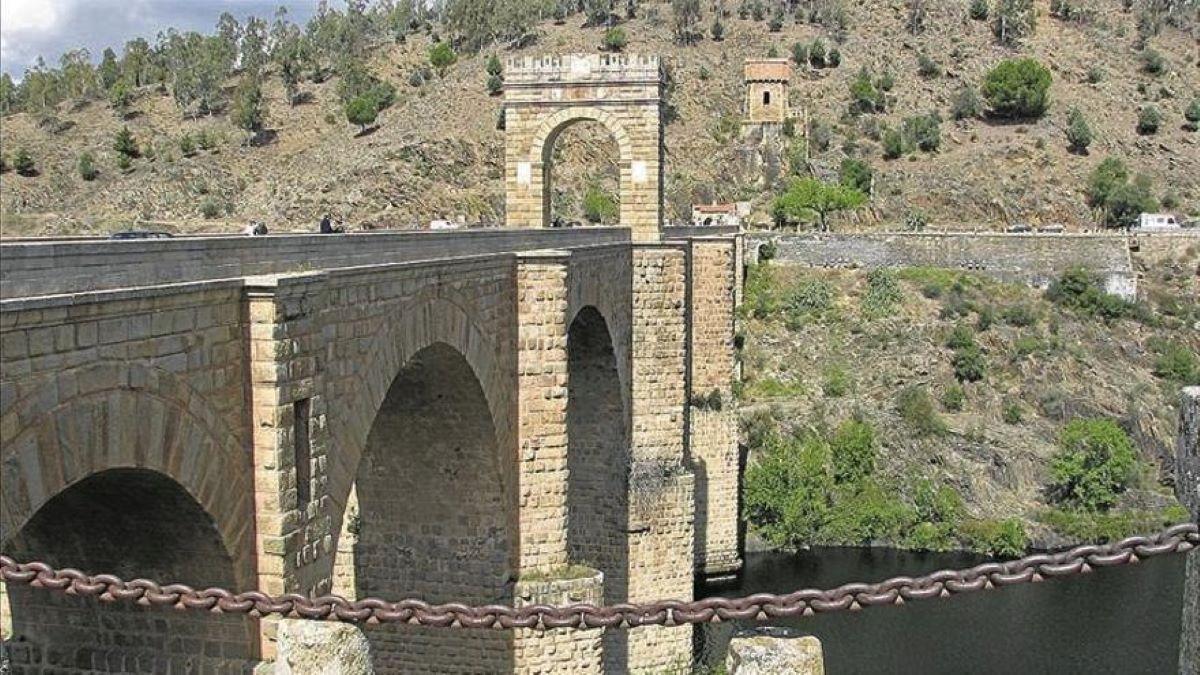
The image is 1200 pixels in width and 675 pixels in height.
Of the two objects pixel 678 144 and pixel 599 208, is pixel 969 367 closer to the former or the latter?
pixel 599 208

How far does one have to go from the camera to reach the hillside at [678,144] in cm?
4800

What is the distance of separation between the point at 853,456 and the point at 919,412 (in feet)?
9.49

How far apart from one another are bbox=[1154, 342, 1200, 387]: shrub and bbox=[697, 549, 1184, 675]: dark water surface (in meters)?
9.22

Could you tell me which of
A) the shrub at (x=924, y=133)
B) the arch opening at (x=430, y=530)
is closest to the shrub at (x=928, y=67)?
the shrub at (x=924, y=133)

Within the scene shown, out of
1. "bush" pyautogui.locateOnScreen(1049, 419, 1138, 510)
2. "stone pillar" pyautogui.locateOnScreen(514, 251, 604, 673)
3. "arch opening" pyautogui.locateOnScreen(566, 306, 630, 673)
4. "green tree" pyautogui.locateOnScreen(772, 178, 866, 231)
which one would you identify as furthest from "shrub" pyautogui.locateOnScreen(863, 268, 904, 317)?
"stone pillar" pyautogui.locateOnScreen(514, 251, 604, 673)

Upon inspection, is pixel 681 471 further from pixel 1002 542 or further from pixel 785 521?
pixel 1002 542

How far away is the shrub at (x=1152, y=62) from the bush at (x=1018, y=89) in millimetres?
8403

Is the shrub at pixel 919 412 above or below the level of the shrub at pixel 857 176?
below

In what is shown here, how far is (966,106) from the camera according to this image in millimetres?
58375

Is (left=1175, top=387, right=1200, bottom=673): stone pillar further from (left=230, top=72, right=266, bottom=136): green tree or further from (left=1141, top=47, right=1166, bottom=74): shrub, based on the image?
(left=1141, top=47, right=1166, bottom=74): shrub

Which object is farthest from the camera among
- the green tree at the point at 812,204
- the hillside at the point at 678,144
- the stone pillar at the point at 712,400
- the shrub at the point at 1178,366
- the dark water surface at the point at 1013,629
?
the green tree at the point at 812,204

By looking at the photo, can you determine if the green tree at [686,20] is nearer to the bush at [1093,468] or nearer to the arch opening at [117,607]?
the bush at [1093,468]

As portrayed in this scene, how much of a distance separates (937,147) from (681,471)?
4119 centimetres

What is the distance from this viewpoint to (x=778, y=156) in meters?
55.1
